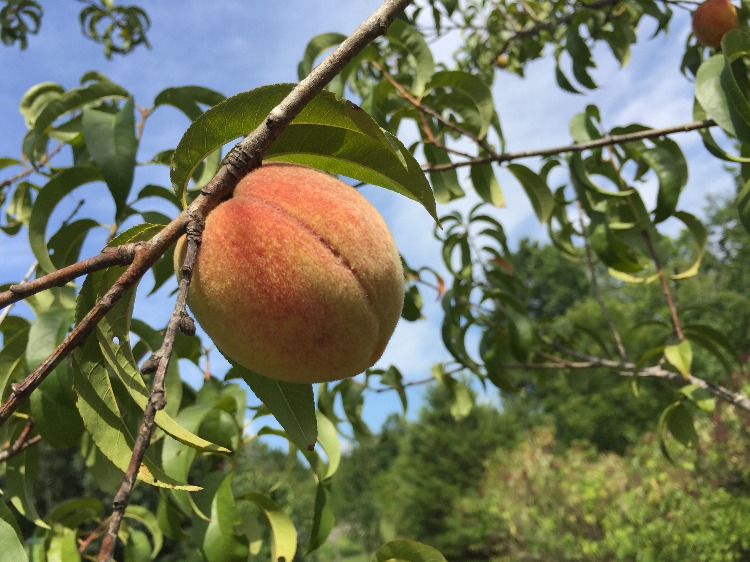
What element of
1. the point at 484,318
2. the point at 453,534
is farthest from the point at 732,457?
the point at 453,534

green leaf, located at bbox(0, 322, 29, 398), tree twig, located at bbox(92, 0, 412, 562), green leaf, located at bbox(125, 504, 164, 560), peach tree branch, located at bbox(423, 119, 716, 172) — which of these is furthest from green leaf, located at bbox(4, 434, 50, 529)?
peach tree branch, located at bbox(423, 119, 716, 172)

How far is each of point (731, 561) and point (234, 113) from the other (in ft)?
15.2

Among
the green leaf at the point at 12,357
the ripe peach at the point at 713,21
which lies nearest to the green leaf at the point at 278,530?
the green leaf at the point at 12,357

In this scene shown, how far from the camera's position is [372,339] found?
0.57 metres

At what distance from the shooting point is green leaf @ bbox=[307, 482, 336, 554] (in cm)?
108

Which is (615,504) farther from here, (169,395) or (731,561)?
(169,395)

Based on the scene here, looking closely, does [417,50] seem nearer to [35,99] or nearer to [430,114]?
[430,114]

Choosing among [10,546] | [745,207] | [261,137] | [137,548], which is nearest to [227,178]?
[261,137]

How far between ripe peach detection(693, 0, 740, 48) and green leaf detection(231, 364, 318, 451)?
1535 mm

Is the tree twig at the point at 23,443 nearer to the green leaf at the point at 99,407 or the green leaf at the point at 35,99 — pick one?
the green leaf at the point at 99,407

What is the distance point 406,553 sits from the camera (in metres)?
0.79

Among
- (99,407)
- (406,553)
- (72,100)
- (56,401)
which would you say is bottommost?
(406,553)

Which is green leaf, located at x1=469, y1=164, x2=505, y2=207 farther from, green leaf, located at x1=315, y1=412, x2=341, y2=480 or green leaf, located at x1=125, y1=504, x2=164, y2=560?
green leaf, located at x1=125, y1=504, x2=164, y2=560

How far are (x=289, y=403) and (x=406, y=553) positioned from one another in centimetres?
32
